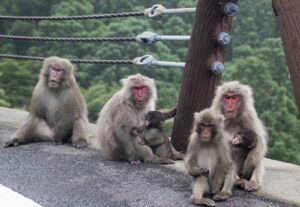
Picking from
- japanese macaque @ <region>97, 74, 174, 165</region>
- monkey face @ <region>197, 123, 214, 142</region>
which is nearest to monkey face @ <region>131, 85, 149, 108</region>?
japanese macaque @ <region>97, 74, 174, 165</region>

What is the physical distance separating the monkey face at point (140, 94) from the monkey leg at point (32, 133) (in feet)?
4.01

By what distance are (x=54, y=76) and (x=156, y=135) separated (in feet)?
4.20

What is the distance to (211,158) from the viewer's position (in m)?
4.06

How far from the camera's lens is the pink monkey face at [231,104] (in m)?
4.40

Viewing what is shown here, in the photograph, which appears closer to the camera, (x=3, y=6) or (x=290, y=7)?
(x=290, y=7)

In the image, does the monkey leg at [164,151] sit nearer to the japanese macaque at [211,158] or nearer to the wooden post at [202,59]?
the wooden post at [202,59]

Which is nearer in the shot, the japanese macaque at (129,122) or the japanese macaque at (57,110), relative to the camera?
the japanese macaque at (129,122)

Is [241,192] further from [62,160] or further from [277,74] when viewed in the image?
[277,74]

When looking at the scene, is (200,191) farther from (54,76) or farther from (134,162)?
(54,76)

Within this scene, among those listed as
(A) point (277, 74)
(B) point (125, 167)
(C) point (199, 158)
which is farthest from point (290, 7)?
(A) point (277, 74)

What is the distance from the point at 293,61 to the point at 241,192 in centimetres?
235

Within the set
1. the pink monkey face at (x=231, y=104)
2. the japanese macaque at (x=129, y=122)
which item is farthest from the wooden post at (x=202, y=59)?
the pink monkey face at (x=231, y=104)

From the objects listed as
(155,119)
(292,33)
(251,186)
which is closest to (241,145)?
(251,186)

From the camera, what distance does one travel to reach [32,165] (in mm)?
4879
